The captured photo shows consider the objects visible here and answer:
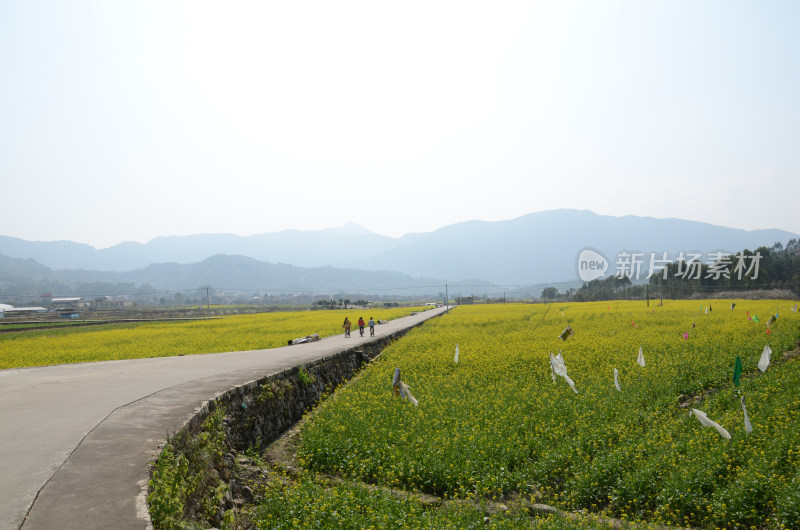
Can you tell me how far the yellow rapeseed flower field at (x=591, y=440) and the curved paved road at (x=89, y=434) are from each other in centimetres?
262

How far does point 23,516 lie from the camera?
467 cm

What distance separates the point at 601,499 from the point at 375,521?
3359 millimetres

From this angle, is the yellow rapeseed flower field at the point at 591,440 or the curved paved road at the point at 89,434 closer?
the curved paved road at the point at 89,434

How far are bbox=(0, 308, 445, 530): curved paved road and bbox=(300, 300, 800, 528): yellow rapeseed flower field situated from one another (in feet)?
8.60

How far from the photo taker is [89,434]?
7.15 m

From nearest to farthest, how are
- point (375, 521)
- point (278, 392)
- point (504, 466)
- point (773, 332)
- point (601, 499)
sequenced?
point (375, 521) → point (601, 499) → point (504, 466) → point (278, 392) → point (773, 332)

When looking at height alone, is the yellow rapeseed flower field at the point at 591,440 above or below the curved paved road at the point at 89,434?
below

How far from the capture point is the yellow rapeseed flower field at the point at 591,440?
7371 millimetres

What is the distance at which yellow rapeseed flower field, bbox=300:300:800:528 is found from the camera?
24.2 feet

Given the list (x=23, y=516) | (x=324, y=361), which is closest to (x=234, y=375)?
(x=324, y=361)

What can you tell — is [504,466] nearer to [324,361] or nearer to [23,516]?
[23,516]

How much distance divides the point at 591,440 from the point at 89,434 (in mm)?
7664

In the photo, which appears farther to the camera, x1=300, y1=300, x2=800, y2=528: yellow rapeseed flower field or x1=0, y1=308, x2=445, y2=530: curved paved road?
x1=300, y1=300, x2=800, y2=528: yellow rapeseed flower field

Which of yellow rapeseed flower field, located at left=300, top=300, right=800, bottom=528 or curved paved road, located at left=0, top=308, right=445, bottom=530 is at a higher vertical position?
curved paved road, located at left=0, top=308, right=445, bottom=530
